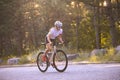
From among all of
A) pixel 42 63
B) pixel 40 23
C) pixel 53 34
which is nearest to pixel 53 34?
pixel 53 34

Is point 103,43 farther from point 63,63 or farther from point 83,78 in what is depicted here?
point 83,78

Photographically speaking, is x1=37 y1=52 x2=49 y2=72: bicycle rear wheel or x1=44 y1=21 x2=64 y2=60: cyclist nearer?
x1=44 y1=21 x2=64 y2=60: cyclist

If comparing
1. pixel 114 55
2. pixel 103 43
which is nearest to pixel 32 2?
pixel 103 43

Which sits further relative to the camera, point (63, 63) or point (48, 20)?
point (48, 20)

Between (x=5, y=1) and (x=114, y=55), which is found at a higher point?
(x=5, y=1)

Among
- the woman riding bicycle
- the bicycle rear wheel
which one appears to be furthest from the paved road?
the woman riding bicycle

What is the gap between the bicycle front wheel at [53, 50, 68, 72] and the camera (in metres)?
15.3

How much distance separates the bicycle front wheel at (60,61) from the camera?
1528cm

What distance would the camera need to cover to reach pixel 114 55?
22.3m

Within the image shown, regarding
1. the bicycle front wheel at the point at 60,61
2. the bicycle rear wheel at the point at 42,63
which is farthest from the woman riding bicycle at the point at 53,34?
the bicycle rear wheel at the point at 42,63

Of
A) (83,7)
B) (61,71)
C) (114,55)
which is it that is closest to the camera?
(61,71)

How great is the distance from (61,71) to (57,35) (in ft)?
4.34

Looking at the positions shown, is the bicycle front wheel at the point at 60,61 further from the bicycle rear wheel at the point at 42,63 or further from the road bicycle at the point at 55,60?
the bicycle rear wheel at the point at 42,63

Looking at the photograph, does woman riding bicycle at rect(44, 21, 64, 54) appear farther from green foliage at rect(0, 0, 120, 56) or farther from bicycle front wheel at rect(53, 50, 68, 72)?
green foliage at rect(0, 0, 120, 56)
